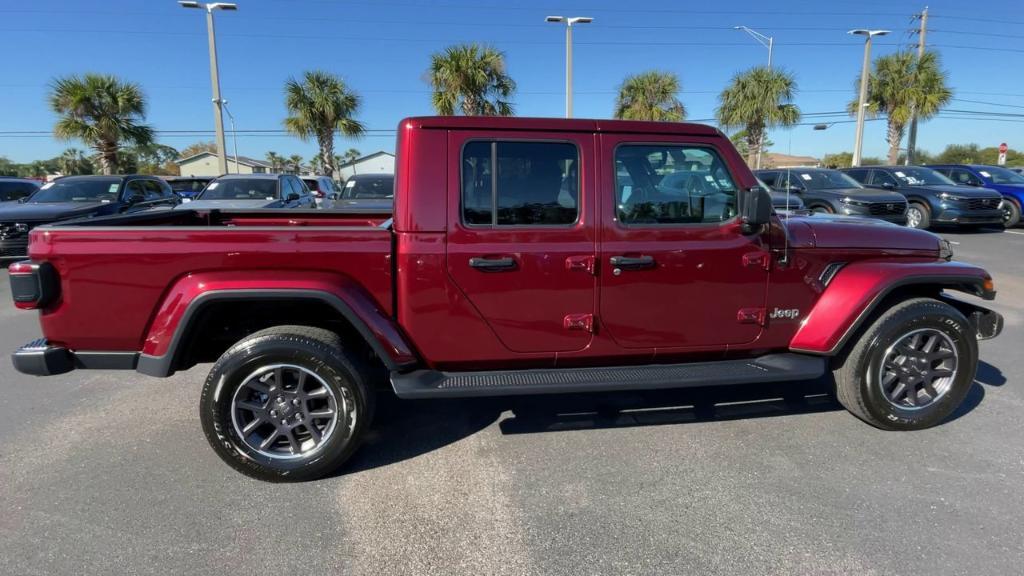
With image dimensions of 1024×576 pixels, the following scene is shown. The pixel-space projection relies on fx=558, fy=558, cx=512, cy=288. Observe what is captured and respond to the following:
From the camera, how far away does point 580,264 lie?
10.1ft

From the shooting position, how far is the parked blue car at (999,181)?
48.2ft

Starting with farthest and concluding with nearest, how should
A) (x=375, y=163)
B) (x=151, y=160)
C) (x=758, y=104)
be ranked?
1. (x=375, y=163)
2. (x=151, y=160)
3. (x=758, y=104)

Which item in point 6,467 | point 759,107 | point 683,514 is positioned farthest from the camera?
point 759,107

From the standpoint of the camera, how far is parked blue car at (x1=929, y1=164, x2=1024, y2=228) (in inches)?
578

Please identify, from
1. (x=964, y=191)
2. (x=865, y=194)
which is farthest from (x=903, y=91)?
(x=865, y=194)

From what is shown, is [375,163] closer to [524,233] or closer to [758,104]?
[758,104]

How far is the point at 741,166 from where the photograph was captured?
3.33 metres

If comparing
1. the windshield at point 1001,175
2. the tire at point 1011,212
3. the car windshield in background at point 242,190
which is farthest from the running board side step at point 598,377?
the windshield at point 1001,175

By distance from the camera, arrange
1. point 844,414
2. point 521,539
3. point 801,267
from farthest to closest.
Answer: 1. point 844,414
2. point 801,267
3. point 521,539

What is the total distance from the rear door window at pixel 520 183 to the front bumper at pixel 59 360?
6.53 feet

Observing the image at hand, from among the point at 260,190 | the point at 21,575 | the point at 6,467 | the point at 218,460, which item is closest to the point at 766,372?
the point at 218,460

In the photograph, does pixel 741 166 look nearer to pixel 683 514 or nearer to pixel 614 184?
pixel 614 184

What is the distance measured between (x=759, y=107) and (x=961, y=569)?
26838mm

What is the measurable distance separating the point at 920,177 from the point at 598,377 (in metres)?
16.0
